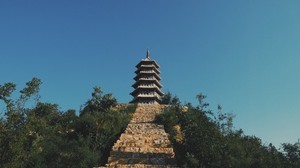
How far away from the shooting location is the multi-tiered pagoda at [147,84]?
57.7m

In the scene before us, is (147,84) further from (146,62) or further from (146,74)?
(146,62)

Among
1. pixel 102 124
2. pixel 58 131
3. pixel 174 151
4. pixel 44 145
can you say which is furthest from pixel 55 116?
pixel 174 151

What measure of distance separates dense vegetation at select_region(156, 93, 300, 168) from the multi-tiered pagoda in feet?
70.5

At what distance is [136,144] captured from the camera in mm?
28500

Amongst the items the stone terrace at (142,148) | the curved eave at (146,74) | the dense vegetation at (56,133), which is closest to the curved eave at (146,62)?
the curved eave at (146,74)

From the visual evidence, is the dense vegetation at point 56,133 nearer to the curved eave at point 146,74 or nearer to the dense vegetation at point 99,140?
the dense vegetation at point 99,140

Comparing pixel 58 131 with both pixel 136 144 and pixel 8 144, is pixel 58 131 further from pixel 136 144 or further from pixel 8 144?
pixel 8 144

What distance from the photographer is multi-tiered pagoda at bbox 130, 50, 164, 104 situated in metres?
57.7

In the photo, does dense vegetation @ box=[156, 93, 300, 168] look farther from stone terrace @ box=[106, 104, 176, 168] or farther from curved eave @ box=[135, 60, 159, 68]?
curved eave @ box=[135, 60, 159, 68]

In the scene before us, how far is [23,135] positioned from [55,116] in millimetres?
16080

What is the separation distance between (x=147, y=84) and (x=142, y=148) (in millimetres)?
33506

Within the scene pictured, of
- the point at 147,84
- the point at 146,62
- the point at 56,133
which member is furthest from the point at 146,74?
the point at 56,133

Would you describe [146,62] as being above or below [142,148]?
above

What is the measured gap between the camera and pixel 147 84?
200 feet
